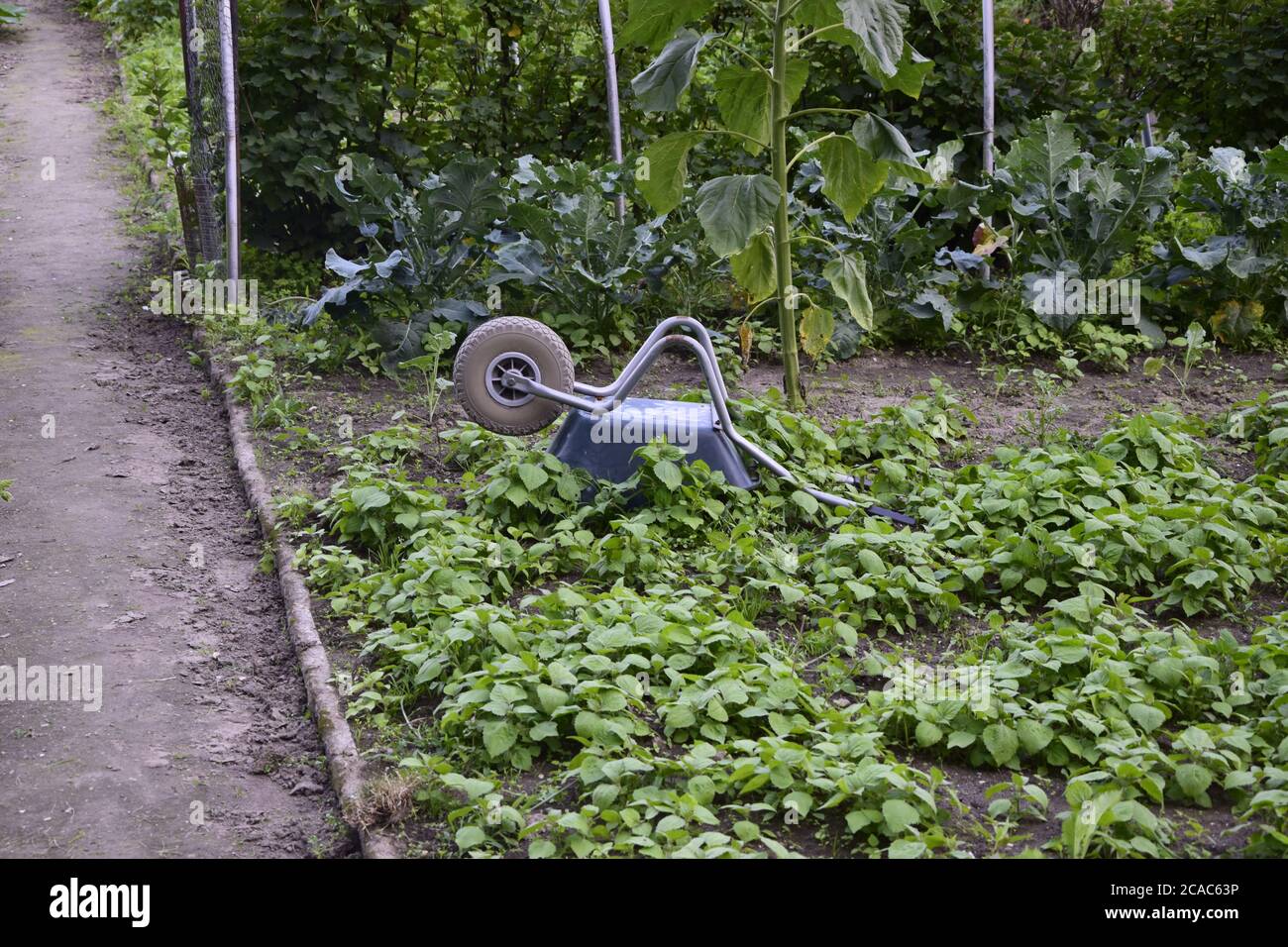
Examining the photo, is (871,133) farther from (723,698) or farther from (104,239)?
(104,239)

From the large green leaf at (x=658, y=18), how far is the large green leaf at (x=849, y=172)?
2.68 ft

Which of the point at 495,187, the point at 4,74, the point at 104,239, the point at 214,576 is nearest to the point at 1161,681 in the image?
the point at 214,576

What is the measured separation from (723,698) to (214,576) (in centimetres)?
245

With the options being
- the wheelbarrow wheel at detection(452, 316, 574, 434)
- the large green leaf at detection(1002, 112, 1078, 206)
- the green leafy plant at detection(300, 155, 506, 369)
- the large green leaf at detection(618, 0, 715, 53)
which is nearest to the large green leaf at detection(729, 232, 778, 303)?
the large green leaf at detection(618, 0, 715, 53)

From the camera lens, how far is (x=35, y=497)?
5688 millimetres

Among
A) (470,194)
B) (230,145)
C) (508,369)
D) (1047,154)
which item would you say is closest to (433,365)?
(508,369)

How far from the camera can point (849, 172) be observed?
5863 millimetres

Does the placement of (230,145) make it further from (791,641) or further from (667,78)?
(791,641)

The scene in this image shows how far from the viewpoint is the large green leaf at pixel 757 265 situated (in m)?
6.02

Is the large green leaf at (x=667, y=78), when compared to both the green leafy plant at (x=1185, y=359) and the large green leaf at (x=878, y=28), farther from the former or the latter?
the green leafy plant at (x=1185, y=359)

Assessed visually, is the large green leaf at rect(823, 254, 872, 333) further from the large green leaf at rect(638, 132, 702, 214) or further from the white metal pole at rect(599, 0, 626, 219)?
the white metal pole at rect(599, 0, 626, 219)

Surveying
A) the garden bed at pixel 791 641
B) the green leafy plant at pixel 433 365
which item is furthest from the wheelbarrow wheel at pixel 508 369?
the green leafy plant at pixel 433 365
